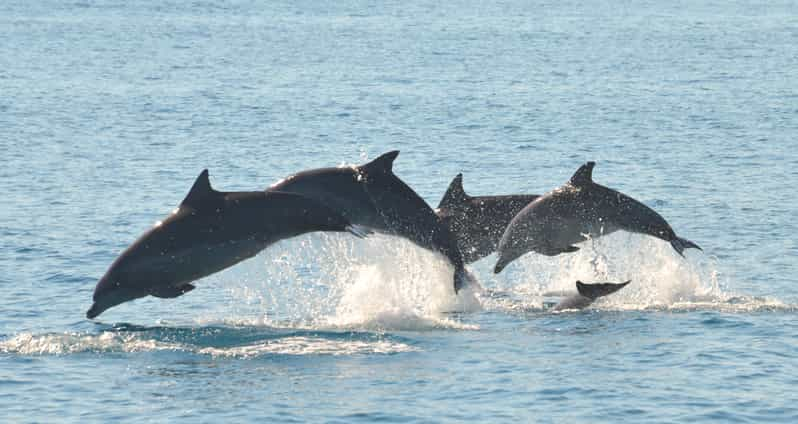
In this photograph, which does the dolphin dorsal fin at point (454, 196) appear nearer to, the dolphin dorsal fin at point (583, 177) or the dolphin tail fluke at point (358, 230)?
the dolphin dorsal fin at point (583, 177)

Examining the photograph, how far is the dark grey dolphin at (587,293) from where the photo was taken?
2098cm

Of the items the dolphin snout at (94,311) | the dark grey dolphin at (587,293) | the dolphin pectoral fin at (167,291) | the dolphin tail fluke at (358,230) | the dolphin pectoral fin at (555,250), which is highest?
the dolphin tail fluke at (358,230)

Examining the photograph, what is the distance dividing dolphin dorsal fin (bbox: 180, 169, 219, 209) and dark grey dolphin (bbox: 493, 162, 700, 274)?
4.90m

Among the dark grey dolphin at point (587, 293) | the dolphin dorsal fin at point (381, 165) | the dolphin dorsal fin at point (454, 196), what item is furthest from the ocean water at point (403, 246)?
the dolphin dorsal fin at point (381, 165)

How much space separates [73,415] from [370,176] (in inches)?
243

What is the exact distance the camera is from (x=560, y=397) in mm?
16625

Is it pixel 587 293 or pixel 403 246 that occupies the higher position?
pixel 403 246

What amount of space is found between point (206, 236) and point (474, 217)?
5229mm

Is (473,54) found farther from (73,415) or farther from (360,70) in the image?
(73,415)

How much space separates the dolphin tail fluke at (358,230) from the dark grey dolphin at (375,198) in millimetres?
70

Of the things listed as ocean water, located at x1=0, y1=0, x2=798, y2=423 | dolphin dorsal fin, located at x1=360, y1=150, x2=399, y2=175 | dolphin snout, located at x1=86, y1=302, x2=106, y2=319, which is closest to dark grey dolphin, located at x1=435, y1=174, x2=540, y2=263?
ocean water, located at x1=0, y1=0, x2=798, y2=423

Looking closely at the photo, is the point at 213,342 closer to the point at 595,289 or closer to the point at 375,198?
the point at 375,198

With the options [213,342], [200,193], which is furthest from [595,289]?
[200,193]

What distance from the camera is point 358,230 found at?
64.3ft
